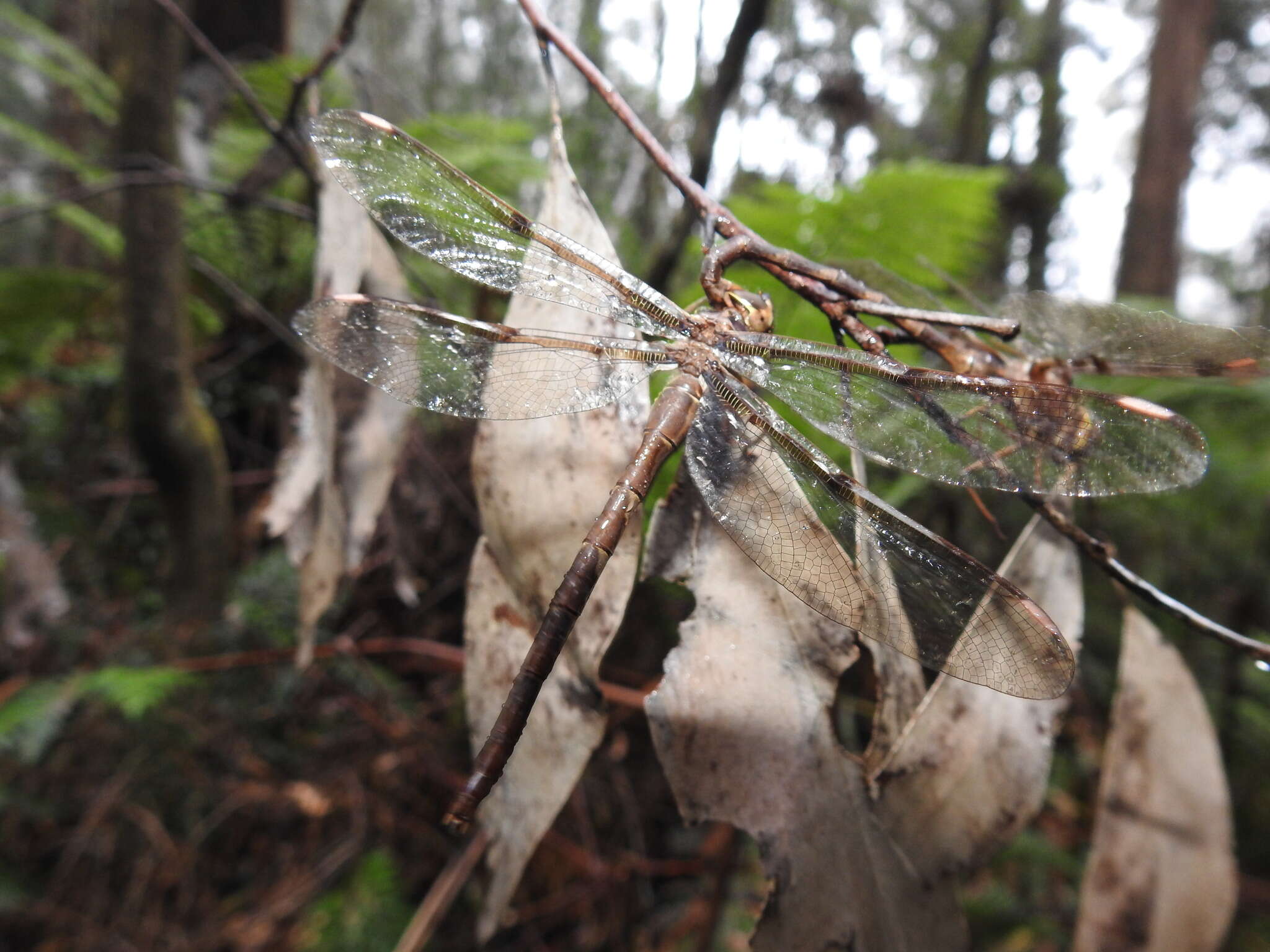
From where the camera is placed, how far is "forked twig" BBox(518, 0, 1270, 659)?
691 millimetres

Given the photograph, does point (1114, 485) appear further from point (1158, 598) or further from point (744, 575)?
point (744, 575)

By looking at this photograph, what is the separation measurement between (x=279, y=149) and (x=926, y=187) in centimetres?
197

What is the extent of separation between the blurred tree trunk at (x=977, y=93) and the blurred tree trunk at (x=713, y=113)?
351cm

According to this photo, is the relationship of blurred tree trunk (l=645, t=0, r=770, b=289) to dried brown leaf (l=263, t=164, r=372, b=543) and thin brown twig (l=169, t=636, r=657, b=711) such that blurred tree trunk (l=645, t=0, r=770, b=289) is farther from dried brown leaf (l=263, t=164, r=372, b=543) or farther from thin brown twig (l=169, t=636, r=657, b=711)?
thin brown twig (l=169, t=636, r=657, b=711)

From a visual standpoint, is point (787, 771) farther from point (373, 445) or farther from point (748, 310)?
point (373, 445)

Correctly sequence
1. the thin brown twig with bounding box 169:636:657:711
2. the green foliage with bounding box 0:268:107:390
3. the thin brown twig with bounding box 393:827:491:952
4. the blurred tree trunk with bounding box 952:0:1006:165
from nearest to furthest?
the thin brown twig with bounding box 393:827:491:952
the thin brown twig with bounding box 169:636:657:711
the green foliage with bounding box 0:268:107:390
the blurred tree trunk with bounding box 952:0:1006:165

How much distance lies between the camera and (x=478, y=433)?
2.64 ft

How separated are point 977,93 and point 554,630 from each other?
493 centimetres

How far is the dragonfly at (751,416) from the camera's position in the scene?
661 mm

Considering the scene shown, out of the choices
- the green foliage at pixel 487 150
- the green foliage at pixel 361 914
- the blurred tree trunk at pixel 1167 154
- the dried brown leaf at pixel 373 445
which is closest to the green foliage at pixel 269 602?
the green foliage at pixel 361 914

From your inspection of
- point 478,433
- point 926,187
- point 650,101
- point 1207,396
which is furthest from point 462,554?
point 650,101

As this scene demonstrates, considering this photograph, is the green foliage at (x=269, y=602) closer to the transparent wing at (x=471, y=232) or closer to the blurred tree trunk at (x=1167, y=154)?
the transparent wing at (x=471, y=232)

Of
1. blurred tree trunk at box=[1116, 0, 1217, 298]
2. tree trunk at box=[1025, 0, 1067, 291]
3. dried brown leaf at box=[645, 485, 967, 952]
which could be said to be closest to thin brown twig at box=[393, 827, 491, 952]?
dried brown leaf at box=[645, 485, 967, 952]

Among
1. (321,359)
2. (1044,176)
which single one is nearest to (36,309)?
(321,359)
